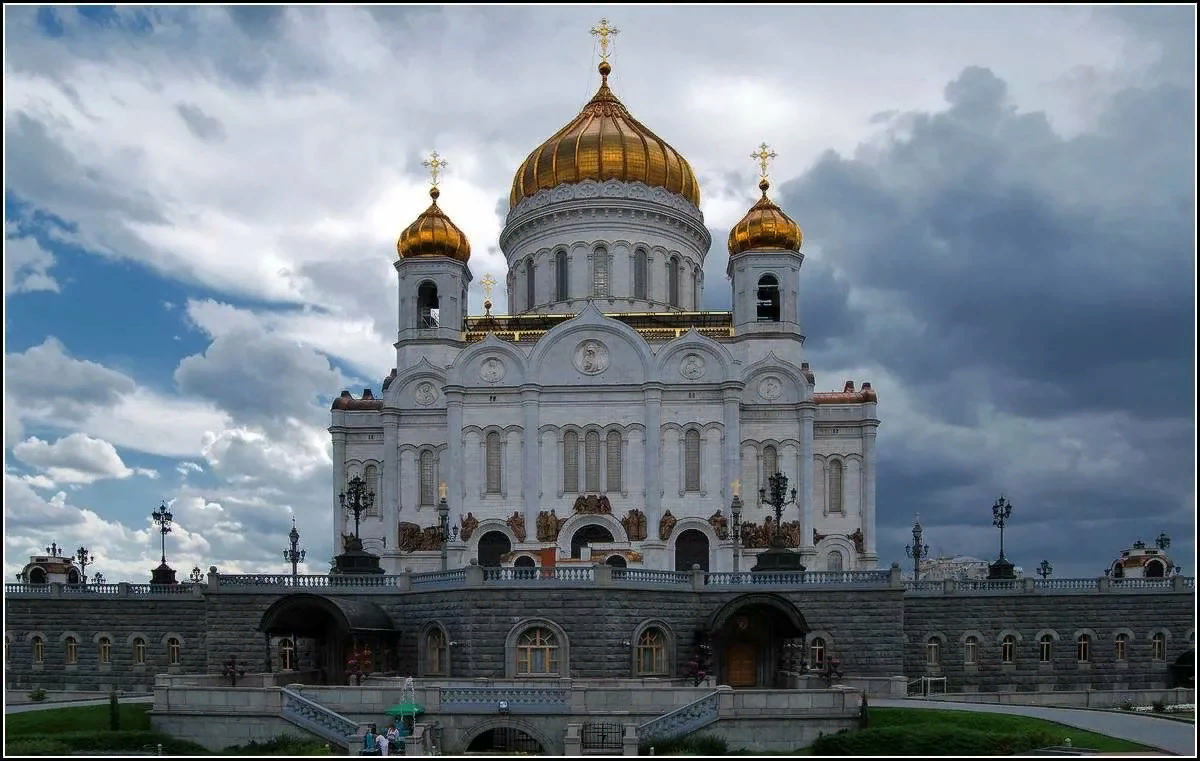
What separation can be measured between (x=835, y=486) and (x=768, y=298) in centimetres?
934

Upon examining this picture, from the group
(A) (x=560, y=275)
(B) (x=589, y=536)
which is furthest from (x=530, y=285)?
(B) (x=589, y=536)

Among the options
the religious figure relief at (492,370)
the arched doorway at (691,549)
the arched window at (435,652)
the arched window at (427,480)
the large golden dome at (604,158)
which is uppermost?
the large golden dome at (604,158)

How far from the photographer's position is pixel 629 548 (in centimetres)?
5050

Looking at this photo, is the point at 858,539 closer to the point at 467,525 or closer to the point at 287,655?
A: the point at 467,525

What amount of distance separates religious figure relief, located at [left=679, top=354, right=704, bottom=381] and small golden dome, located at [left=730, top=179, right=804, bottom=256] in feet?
20.7

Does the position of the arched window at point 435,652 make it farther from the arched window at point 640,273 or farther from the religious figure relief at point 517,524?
the arched window at point 640,273

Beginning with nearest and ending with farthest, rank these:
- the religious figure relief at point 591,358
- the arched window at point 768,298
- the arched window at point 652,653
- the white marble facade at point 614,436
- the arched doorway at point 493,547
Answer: the arched window at point 652,653, the arched doorway at point 493,547, the white marble facade at point 614,436, the religious figure relief at point 591,358, the arched window at point 768,298

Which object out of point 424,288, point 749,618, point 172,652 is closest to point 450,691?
point 749,618

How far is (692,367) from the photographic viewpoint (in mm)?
53156

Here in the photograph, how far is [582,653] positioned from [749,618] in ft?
17.7

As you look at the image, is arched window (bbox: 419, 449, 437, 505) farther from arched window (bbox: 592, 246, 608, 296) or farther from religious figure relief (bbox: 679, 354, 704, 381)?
religious figure relief (bbox: 679, 354, 704, 381)

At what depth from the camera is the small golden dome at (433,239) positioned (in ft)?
189

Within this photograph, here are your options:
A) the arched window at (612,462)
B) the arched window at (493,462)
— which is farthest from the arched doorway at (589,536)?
the arched window at (493,462)

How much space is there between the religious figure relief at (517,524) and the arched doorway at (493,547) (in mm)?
546
